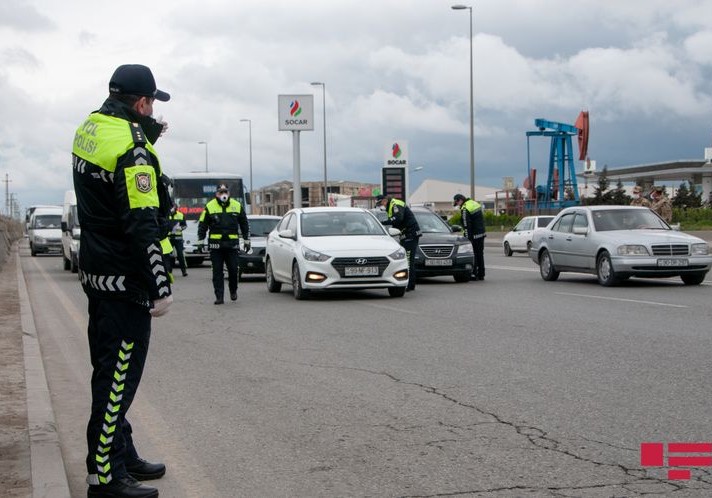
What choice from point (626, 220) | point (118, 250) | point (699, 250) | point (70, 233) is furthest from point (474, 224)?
point (118, 250)

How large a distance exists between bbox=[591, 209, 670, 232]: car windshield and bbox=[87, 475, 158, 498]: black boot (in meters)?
15.0

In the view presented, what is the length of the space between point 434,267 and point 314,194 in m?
145

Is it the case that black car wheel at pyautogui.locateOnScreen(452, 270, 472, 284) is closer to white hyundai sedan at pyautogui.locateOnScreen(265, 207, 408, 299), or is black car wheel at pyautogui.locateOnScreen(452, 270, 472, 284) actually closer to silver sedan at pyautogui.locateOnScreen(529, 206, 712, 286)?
silver sedan at pyautogui.locateOnScreen(529, 206, 712, 286)

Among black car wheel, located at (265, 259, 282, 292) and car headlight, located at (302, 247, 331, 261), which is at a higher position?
car headlight, located at (302, 247, 331, 261)

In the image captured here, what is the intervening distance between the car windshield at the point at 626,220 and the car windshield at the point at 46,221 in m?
33.3

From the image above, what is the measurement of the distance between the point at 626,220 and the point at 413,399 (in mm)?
12588

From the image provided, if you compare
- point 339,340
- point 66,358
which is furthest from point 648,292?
point 66,358

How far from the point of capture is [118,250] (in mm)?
4699

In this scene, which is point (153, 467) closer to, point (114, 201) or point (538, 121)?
point (114, 201)

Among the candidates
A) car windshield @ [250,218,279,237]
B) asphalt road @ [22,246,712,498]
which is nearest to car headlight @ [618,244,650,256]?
asphalt road @ [22,246,712,498]

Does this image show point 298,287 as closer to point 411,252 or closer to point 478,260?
point 411,252

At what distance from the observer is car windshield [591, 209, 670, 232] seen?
18.8m

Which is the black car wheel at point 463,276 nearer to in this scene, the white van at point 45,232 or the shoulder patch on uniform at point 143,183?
the shoulder patch on uniform at point 143,183

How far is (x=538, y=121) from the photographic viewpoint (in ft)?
217
